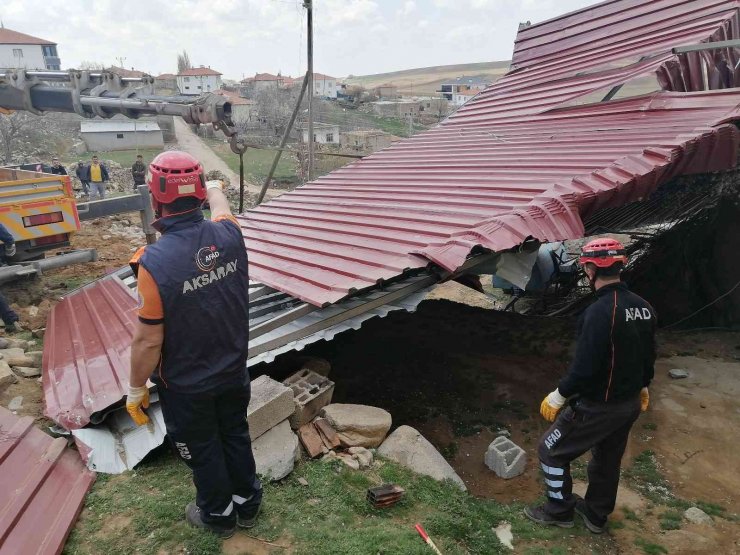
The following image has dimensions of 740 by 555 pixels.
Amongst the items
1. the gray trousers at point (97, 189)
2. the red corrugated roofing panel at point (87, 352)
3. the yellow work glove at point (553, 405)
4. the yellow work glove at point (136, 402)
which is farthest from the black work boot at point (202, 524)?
the gray trousers at point (97, 189)

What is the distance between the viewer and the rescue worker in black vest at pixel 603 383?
11.4 feet

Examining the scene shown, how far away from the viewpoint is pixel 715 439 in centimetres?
558

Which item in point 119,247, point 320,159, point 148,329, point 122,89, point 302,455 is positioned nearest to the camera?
point 148,329

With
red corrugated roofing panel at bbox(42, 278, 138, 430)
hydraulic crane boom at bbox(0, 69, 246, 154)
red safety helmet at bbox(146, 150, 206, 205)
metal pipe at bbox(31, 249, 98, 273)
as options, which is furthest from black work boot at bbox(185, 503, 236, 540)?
metal pipe at bbox(31, 249, 98, 273)

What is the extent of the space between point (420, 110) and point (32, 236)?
53008mm

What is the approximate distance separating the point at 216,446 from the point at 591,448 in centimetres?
269

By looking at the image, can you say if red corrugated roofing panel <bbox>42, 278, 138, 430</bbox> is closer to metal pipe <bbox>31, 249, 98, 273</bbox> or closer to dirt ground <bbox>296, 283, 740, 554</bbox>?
→ metal pipe <bbox>31, 249, 98, 273</bbox>

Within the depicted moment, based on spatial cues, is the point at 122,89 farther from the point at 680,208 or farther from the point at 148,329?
the point at 680,208

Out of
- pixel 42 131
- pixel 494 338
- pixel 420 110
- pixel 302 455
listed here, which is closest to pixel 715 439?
pixel 494 338

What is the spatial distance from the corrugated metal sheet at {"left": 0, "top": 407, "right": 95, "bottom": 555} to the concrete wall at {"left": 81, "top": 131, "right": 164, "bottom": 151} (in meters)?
32.9

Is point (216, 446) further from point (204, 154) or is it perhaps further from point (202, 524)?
point (204, 154)

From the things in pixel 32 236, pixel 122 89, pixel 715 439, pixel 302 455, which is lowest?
pixel 715 439

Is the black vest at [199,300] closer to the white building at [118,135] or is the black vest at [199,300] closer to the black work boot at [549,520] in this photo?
the black work boot at [549,520]

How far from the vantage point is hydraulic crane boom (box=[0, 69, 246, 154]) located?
7863mm
